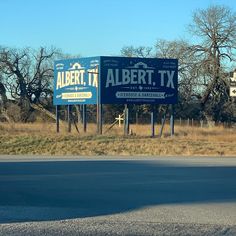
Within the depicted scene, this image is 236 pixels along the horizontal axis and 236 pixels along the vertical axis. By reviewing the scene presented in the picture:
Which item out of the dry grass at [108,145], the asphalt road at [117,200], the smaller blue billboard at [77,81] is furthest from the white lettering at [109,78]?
the asphalt road at [117,200]

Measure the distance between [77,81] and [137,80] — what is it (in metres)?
4.24

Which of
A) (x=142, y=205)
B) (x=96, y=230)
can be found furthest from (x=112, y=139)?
(x=96, y=230)

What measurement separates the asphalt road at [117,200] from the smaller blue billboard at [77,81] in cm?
1891

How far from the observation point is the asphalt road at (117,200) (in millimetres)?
8953

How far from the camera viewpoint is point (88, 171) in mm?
18438

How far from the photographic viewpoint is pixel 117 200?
1194cm

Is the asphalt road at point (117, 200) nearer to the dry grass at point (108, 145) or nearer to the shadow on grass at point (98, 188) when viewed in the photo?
the shadow on grass at point (98, 188)

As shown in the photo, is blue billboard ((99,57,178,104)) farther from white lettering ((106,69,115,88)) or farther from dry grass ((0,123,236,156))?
dry grass ((0,123,236,156))

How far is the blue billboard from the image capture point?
38125mm

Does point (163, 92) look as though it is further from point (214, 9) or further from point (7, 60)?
point (7, 60)

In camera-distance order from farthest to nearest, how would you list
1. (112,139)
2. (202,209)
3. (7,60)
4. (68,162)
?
(7,60) < (112,139) < (68,162) < (202,209)

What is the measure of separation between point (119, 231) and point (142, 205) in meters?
2.71

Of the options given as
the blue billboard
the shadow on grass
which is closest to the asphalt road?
the shadow on grass

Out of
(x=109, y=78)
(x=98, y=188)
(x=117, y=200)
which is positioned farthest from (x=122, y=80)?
(x=117, y=200)
